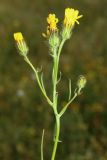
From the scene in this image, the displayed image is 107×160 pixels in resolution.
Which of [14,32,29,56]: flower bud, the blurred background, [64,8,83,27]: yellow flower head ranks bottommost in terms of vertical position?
the blurred background

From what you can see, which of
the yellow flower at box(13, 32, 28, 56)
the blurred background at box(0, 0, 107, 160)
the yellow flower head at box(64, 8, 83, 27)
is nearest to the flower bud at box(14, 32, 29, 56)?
the yellow flower at box(13, 32, 28, 56)

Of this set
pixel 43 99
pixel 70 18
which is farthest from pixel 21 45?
pixel 43 99

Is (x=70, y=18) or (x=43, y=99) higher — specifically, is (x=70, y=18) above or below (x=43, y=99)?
above

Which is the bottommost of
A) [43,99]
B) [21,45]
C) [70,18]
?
[43,99]

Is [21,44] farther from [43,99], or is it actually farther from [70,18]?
[43,99]

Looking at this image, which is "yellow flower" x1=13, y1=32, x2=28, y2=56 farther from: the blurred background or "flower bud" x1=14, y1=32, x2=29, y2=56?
the blurred background

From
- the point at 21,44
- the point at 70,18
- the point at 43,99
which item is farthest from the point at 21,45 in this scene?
the point at 43,99

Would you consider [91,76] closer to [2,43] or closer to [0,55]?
[0,55]

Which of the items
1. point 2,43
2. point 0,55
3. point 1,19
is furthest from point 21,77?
point 1,19

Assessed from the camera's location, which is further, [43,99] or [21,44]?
[43,99]
